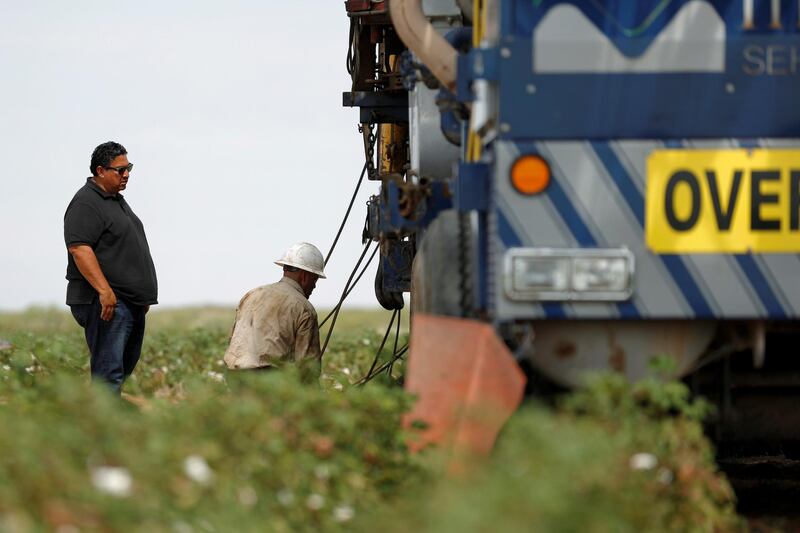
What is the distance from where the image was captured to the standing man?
9.56 metres

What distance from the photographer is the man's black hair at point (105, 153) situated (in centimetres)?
987

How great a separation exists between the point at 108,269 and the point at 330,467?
4902 millimetres

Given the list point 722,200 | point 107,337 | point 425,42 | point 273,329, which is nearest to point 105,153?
point 107,337

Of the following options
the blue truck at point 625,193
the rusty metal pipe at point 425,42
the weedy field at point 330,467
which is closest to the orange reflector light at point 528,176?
the blue truck at point 625,193

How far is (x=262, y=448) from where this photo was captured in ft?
16.6

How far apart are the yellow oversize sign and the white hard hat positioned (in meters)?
4.87

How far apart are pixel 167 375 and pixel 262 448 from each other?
8360mm

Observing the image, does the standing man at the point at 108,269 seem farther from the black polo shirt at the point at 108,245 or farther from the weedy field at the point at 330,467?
the weedy field at the point at 330,467

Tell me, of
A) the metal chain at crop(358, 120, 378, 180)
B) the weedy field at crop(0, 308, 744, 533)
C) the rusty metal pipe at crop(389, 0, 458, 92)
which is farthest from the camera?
the metal chain at crop(358, 120, 378, 180)

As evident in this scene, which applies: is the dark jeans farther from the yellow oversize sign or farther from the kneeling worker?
the yellow oversize sign

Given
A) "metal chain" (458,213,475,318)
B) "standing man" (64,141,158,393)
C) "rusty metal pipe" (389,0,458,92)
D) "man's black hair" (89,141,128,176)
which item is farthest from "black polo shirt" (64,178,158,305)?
"metal chain" (458,213,475,318)

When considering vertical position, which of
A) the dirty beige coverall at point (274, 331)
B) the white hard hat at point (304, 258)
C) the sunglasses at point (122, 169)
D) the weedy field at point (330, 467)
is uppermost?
the sunglasses at point (122, 169)

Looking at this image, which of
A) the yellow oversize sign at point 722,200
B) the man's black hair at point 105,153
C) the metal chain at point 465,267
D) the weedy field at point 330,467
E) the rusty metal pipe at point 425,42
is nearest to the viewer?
the weedy field at point 330,467

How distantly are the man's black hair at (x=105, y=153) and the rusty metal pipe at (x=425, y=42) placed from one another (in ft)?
11.7
